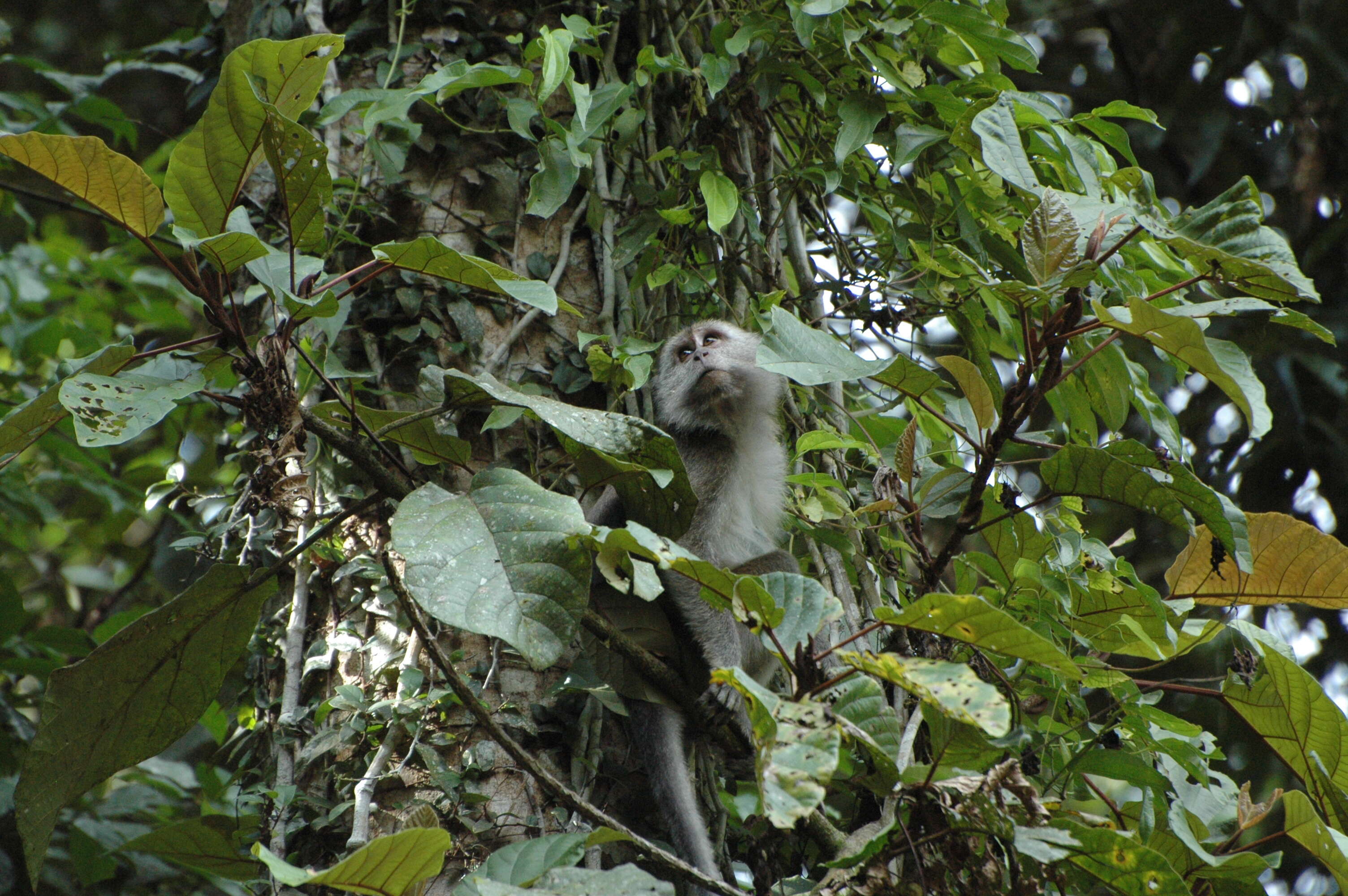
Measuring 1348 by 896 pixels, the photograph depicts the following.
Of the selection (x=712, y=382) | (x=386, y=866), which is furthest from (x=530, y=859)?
(x=712, y=382)

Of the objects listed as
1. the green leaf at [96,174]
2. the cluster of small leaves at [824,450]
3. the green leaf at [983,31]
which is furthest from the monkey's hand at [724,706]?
the green leaf at [983,31]

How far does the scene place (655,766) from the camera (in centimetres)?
253

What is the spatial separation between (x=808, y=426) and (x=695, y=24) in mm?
1238

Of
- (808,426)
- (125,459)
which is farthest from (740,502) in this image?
(125,459)

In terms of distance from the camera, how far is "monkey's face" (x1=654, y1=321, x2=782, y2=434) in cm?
347

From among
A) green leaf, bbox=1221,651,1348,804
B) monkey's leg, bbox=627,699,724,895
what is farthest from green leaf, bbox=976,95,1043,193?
monkey's leg, bbox=627,699,724,895

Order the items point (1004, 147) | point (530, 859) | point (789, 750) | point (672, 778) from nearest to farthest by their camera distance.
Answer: point (789, 750) < point (530, 859) < point (1004, 147) < point (672, 778)

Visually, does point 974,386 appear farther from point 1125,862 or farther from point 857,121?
point 857,121

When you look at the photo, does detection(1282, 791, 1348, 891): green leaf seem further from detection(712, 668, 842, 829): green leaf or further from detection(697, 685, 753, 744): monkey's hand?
detection(697, 685, 753, 744): monkey's hand

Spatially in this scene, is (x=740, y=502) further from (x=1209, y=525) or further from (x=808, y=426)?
(x=1209, y=525)

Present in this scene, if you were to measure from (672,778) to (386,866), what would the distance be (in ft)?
3.33

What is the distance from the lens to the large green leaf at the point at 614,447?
1975 mm

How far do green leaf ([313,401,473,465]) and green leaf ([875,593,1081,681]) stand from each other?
995 millimetres

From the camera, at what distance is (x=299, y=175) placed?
6.39 ft
